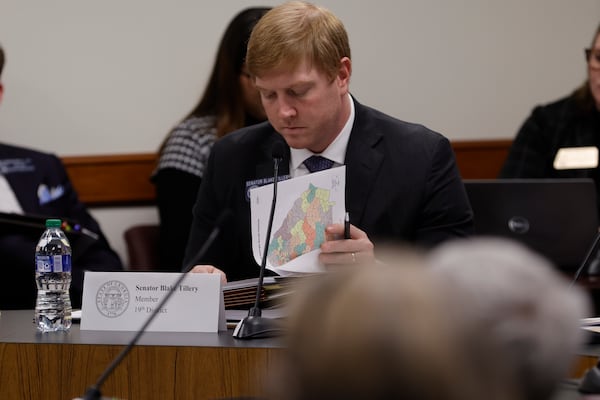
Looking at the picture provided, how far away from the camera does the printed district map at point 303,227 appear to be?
2322 millimetres

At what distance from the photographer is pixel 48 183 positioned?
13.0 feet

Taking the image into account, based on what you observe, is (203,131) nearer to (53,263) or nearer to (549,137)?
(549,137)

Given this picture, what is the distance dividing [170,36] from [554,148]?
173 cm

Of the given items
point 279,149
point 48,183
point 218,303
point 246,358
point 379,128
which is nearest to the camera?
point 246,358

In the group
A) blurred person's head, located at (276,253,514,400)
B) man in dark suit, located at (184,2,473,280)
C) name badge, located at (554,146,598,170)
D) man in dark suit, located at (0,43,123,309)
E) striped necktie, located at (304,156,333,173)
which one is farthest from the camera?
name badge, located at (554,146,598,170)

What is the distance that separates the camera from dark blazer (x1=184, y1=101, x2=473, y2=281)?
2.68 metres

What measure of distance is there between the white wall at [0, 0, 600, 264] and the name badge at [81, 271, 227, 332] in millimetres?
2221

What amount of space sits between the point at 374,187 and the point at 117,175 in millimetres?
1899

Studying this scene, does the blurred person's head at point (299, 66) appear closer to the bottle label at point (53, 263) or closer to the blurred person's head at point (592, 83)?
the bottle label at point (53, 263)

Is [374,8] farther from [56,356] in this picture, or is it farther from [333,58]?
[56,356]

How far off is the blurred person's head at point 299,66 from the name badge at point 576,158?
1721mm

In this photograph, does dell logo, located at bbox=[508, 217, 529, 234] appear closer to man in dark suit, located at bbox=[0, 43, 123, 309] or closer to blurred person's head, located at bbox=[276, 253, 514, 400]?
man in dark suit, located at bbox=[0, 43, 123, 309]

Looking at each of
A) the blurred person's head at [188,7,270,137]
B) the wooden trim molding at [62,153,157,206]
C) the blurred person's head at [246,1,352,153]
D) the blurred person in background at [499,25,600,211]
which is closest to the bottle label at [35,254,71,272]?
the blurred person's head at [246,1,352,153]

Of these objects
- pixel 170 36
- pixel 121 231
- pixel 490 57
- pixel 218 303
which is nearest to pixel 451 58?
pixel 490 57
